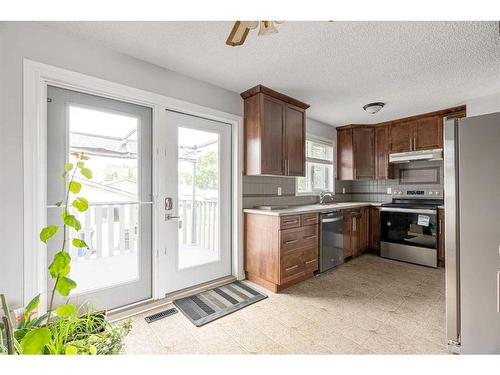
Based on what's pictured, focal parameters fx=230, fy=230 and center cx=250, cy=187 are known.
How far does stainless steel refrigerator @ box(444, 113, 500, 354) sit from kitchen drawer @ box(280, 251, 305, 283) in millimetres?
1409

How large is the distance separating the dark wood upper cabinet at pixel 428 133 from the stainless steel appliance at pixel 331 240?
1863mm

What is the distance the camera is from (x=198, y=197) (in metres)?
2.65

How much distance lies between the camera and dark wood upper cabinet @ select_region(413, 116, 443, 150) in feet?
11.8

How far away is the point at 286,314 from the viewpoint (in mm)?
2127

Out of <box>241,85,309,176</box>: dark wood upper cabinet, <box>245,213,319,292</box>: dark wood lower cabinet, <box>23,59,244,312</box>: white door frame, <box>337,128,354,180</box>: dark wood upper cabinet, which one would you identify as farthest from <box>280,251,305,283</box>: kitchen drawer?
<box>337,128,354,180</box>: dark wood upper cabinet

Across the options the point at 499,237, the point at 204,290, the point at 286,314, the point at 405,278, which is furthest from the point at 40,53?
the point at 405,278

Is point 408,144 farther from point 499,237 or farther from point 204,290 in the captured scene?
point 204,290

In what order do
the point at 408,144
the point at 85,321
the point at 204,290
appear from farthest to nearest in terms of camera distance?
the point at 408,144 → the point at 204,290 → the point at 85,321

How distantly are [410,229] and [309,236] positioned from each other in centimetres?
190

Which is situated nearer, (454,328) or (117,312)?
(454,328)

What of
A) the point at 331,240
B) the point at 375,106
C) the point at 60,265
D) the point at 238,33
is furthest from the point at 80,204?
the point at 375,106

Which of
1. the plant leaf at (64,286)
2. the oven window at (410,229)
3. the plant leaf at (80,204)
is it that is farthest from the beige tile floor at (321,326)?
the plant leaf at (80,204)

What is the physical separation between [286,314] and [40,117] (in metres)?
2.55

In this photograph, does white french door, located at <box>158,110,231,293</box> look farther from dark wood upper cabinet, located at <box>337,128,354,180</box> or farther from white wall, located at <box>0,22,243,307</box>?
dark wood upper cabinet, located at <box>337,128,354,180</box>
